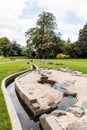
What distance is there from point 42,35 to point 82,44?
873 centimetres

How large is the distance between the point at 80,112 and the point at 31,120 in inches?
63.0

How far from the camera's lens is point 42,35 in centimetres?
4316

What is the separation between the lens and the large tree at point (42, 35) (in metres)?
42.7

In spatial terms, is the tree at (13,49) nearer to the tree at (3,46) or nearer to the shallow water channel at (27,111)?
the tree at (3,46)

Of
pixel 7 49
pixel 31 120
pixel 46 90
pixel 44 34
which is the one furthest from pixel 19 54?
pixel 31 120

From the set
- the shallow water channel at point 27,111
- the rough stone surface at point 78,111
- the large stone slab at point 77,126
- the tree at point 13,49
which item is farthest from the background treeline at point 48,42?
the large stone slab at point 77,126

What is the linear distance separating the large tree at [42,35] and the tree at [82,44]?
15.8 feet

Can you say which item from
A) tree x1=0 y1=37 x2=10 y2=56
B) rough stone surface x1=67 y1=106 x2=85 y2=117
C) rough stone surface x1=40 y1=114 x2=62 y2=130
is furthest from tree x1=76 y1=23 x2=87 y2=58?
rough stone surface x1=40 y1=114 x2=62 y2=130

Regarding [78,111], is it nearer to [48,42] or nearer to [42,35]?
[48,42]

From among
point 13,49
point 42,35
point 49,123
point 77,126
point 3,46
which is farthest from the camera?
point 3,46

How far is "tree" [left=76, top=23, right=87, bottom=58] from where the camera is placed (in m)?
43.1

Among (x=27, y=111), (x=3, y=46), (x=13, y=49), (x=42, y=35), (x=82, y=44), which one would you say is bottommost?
(x=27, y=111)

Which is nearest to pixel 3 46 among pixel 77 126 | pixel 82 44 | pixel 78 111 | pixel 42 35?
pixel 42 35

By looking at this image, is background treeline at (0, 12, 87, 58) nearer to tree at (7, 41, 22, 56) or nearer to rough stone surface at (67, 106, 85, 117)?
tree at (7, 41, 22, 56)
